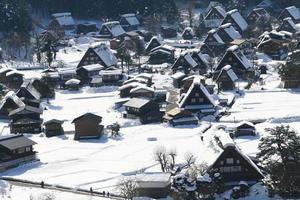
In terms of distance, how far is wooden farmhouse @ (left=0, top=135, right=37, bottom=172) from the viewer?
32.6 meters

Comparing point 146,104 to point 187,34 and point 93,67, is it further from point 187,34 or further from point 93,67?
point 187,34

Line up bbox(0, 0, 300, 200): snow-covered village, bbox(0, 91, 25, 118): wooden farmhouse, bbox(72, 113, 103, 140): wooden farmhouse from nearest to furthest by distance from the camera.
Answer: bbox(0, 0, 300, 200): snow-covered village < bbox(72, 113, 103, 140): wooden farmhouse < bbox(0, 91, 25, 118): wooden farmhouse

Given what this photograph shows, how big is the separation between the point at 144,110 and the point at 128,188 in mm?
16001

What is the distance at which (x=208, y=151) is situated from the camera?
1215 inches

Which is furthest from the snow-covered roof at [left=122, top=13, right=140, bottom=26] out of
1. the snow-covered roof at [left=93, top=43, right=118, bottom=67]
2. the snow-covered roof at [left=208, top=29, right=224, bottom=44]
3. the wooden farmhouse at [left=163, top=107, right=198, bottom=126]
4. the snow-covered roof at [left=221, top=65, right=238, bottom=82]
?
the wooden farmhouse at [left=163, top=107, right=198, bottom=126]

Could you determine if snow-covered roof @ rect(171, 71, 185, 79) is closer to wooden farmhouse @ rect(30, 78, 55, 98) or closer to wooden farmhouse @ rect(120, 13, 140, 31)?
wooden farmhouse @ rect(30, 78, 55, 98)

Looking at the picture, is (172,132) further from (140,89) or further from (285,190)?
(285,190)

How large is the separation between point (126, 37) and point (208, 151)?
4156cm

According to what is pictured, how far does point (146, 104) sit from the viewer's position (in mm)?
42094

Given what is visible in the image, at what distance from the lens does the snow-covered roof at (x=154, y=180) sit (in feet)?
89.7

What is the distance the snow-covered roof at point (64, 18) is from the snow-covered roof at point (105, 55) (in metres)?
18.7

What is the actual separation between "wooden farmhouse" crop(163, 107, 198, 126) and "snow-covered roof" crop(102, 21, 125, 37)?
35584mm

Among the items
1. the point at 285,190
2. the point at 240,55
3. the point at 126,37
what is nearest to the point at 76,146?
the point at 285,190

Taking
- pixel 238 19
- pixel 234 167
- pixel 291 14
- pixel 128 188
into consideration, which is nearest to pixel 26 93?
pixel 128 188
